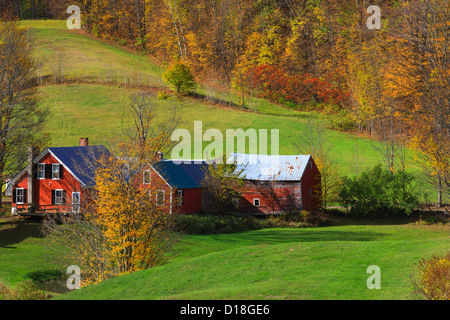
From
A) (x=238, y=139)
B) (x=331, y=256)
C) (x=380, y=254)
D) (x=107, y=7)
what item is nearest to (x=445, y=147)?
(x=380, y=254)

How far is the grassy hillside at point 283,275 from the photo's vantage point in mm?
15812

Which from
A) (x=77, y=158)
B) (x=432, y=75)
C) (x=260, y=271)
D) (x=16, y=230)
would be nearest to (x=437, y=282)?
(x=260, y=271)

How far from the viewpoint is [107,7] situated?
115 meters

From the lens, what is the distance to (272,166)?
50.4m

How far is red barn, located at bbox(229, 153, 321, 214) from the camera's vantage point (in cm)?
4778

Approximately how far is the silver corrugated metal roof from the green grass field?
14.9 m

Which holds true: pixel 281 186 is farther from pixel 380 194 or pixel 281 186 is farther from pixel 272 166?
pixel 380 194

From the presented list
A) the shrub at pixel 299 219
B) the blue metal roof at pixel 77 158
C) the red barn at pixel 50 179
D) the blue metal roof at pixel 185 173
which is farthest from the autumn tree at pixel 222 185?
the red barn at pixel 50 179

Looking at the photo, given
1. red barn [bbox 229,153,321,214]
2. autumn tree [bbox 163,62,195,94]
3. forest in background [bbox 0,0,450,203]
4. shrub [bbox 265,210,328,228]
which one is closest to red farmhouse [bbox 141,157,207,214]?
red barn [bbox 229,153,321,214]

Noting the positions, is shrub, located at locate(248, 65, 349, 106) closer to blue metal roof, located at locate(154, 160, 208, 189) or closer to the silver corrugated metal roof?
the silver corrugated metal roof

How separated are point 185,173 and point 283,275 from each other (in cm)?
2882
